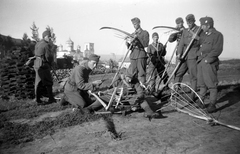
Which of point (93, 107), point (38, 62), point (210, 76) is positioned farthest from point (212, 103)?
point (38, 62)

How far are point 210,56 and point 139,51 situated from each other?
2227mm

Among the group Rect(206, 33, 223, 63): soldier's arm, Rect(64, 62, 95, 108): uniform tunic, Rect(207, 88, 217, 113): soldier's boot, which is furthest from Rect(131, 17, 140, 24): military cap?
Rect(207, 88, 217, 113): soldier's boot

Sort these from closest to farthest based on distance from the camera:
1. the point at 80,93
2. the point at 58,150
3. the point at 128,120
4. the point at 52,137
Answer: the point at 58,150 < the point at 52,137 < the point at 128,120 < the point at 80,93

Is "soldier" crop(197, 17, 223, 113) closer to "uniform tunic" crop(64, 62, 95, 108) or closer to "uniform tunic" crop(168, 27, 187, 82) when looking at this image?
"uniform tunic" crop(168, 27, 187, 82)

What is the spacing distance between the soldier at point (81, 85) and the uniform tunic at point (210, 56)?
2.91m

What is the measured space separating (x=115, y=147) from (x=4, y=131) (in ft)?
8.10

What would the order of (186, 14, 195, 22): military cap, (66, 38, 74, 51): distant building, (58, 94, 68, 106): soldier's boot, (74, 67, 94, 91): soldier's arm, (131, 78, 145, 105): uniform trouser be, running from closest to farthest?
(131, 78, 145, 105): uniform trouser, (74, 67, 94, 91): soldier's arm, (58, 94, 68, 106): soldier's boot, (186, 14, 195, 22): military cap, (66, 38, 74, 51): distant building

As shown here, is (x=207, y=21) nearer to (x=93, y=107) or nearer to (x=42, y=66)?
(x=93, y=107)

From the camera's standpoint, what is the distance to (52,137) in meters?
3.44

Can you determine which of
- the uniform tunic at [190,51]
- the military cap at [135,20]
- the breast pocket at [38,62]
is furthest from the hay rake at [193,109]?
the breast pocket at [38,62]

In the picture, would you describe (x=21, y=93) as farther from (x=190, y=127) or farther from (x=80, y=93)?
(x=190, y=127)

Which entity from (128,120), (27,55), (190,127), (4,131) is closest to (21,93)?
(27,55)

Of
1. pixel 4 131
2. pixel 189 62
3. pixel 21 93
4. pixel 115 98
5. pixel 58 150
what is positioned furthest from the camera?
pixel 21 93

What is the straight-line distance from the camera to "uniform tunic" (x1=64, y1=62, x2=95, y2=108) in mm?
4711
